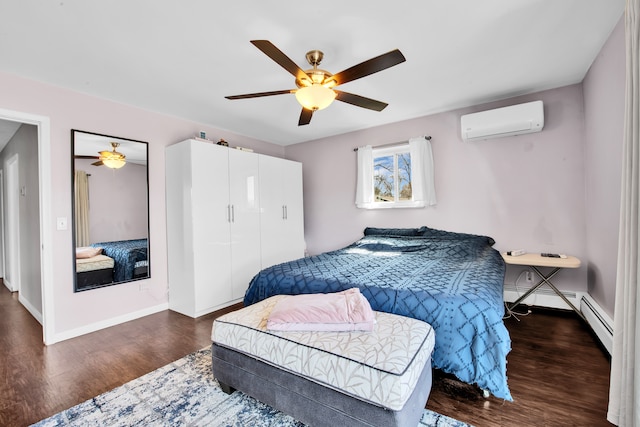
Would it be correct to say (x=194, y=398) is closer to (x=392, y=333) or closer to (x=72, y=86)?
(x=392, y=333)

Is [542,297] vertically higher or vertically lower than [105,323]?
higher

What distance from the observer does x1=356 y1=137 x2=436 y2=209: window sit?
145 inches

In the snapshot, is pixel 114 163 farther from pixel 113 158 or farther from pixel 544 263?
pixel 544 263

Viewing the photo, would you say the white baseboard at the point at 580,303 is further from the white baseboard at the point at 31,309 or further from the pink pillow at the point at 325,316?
the white baseboard at the point at 31,309

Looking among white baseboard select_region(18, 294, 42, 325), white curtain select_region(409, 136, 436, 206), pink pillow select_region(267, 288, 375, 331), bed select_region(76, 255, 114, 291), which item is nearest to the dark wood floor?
white baseboard select_region(18, 294, 42, 325)

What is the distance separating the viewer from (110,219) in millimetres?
3068

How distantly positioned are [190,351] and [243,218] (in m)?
1.72

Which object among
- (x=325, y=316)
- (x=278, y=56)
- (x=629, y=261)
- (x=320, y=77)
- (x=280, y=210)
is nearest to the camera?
(x=629, y=261)

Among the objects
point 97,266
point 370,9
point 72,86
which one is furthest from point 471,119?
point 97,266

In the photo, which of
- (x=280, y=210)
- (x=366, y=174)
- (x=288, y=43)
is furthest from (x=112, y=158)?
(x=366, y=174)

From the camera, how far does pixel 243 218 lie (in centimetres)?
371

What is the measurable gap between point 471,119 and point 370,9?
202 cm

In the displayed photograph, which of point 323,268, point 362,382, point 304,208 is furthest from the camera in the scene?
point 304,208

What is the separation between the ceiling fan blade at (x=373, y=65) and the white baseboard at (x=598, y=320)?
8.27ft
